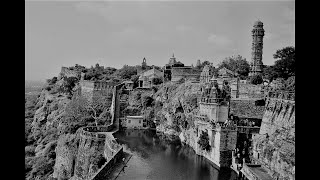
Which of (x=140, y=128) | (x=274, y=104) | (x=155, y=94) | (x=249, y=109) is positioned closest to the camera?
(x=274, y=104)

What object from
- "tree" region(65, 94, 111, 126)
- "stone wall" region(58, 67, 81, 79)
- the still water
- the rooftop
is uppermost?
"stone wall" region(58, 67, 81, 79)

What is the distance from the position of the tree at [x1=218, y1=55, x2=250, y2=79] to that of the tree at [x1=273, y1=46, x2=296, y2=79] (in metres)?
11.1

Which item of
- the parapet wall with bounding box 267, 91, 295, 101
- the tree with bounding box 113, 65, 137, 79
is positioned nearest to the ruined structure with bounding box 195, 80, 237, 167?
the parapet wall with bounding box 267, 91, 295, 101

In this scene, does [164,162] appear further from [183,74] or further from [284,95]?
[183,74]

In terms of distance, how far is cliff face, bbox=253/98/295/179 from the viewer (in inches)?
634

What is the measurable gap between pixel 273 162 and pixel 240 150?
410 cm

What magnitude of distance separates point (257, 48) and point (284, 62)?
12.4 m

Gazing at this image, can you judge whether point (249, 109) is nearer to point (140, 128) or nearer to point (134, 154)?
point (134, 154)

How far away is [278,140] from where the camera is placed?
1838 cm

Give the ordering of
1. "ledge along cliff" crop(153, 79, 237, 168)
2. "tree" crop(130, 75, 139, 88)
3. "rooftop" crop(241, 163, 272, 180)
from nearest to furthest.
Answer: "rooftop" crop(241, 163, 272, 180), "ledge along cliff" crop(153, 79, 237, 168), "tree" crop(130, 75, 139, 88)

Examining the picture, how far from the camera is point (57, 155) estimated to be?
28.3 m

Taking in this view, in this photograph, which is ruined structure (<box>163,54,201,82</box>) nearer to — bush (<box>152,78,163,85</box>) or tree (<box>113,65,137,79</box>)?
bush (<box>152,78,163,85</box>)

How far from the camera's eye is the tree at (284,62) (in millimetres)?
26614
